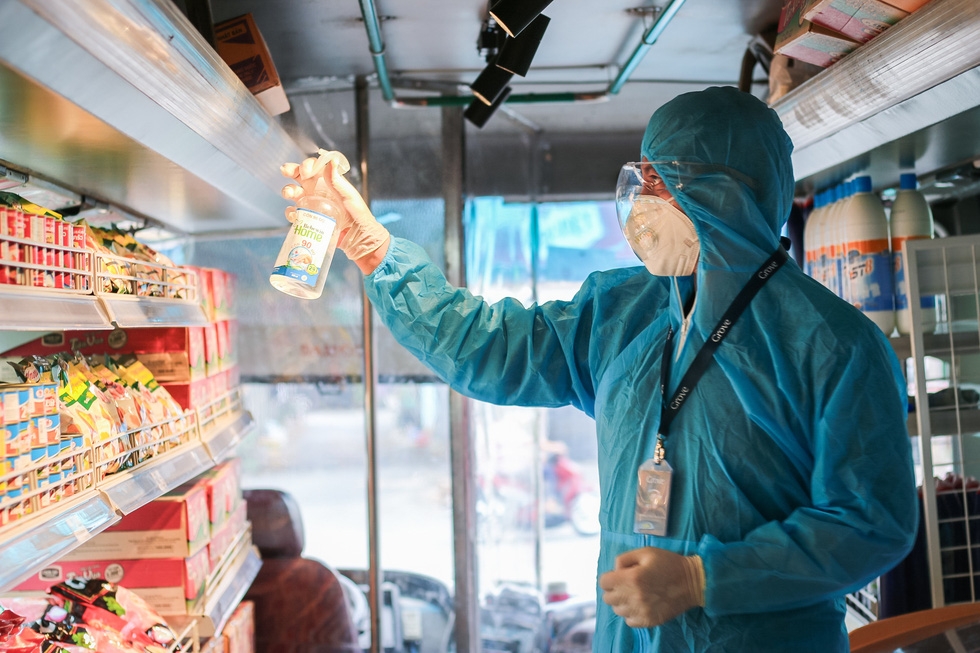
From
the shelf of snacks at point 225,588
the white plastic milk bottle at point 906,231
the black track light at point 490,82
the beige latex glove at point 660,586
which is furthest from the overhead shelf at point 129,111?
the white plastic milk bottle at point 906,231

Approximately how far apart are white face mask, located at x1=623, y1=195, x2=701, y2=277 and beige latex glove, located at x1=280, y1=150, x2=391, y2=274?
0.65m

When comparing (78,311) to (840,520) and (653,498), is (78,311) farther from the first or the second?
(840,520)

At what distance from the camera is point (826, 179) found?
2.73 metres

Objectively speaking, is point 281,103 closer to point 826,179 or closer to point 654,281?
point 654,281

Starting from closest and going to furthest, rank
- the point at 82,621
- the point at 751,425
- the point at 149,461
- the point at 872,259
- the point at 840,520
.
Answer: the point at 840,520 → the point at 751,425 → the point at 82,621 → the point at 149,461 → the point at 872,259

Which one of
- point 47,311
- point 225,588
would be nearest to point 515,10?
point 47,311

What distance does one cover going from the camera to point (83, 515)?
132 centimetres

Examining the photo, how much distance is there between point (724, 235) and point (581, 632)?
2676 mm

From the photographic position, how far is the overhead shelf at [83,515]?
43.4 inches

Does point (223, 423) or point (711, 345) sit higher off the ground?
point (711, 345)

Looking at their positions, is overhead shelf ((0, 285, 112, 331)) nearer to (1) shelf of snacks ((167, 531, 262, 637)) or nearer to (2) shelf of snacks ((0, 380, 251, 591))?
(2) shelf of snacks ((0, 380, 251, 591))

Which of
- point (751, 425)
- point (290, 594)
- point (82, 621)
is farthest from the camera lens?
point (290, 594)

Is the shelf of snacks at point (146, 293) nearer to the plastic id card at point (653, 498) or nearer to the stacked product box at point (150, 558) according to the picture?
the stacked product box at point (150, 558)

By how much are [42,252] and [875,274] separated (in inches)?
91.7
